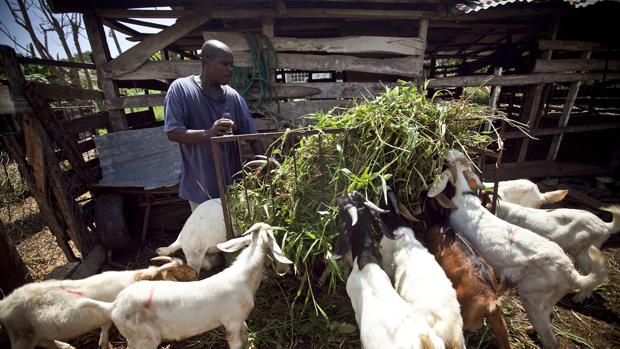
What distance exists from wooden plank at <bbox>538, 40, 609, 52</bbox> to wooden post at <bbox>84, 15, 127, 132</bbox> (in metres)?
8.31

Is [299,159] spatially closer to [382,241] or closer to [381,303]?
[382,241]

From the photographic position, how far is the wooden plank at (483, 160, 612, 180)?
6.37 meters

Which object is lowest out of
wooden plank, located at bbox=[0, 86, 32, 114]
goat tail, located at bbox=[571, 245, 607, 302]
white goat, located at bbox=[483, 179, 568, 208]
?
goat tail, located at bbox=[571, 245, 607, 302]

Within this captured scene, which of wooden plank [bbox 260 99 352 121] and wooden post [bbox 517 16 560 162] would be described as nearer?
wooden plank [bbox 260 99 352 121]

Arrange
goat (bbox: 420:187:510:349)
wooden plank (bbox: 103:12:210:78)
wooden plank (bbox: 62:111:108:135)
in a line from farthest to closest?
wooden plank (bbox: 103:12:210:78), wooden plank (bbox: 62:111:108:135), goat (bbox: 420:187:510:349)

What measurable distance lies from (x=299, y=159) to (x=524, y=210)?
270cm

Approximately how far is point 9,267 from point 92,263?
990 mm

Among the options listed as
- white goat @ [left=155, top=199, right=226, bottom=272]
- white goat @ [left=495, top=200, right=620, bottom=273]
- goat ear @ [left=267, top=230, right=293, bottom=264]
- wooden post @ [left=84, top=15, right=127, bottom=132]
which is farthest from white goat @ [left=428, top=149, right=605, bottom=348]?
wooden post @ [left=84, top=15, right=127, bottom=132]

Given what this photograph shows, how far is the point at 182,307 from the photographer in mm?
2068

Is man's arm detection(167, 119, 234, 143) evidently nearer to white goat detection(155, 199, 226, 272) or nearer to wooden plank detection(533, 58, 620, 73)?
white goat detection(155, 199, 226, 272)

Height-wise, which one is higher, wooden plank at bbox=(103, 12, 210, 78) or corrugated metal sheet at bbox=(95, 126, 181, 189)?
wooden plank at bbox=(103, 12, 210, 78)

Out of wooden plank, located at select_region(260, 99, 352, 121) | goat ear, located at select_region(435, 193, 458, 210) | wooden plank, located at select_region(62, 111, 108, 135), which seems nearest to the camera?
goat ear, located at select_region(435, 193, 458, 210)

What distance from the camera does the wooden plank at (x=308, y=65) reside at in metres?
4.65

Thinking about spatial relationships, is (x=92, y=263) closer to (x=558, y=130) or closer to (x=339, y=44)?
(x=339, y=44)
